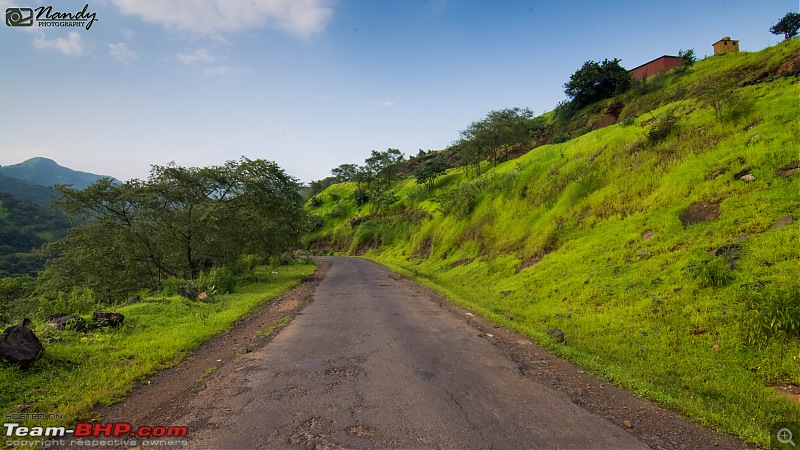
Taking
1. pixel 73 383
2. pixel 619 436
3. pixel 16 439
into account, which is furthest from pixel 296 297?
pixel 619 436

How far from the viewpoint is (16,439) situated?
14.8ft

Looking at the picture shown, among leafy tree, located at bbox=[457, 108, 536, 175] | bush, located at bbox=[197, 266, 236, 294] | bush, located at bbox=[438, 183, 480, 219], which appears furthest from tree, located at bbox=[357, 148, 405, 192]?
bush, located at bbox=[197, 266, 236, 294]

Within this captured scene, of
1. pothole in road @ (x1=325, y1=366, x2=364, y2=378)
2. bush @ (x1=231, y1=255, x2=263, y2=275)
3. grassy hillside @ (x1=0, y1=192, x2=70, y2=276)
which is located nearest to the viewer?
pothole in road @ (x1=325, y1=366, x2=364, y2=378)

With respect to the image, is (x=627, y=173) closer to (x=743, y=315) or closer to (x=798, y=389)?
(x=743, y=315)

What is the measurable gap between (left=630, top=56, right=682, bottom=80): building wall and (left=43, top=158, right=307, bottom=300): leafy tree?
4932 centimetres

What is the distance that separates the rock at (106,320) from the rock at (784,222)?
16.9 m

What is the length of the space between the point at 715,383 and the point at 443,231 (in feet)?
85.4

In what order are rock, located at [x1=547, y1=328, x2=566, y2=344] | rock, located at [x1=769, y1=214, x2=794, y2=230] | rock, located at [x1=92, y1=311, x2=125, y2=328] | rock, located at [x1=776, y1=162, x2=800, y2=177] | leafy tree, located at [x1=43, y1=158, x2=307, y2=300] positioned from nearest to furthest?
rock, located at [x1=769, y1=214, x2=794, y2=230] < rock, located at [x1=92, y1=311, x2=125, y2=328] < rock, located at [x1=547, y1=328, x2=566, y2=344] < rock, located at [x1=776, y1=162, x2=800, y2=177] < leafy tree, located at [x1=43, y1=158, x2=307, y2=300]

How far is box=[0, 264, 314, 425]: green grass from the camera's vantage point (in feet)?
17.9

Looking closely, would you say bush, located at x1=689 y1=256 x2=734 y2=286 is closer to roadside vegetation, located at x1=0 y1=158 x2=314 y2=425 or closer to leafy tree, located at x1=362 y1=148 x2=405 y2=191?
roadside vegetation, located at x1=0 y1=158 x2=314 y2=425

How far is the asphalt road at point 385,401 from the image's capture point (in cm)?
440

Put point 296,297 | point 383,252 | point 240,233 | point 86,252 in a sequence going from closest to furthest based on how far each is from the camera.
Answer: point 296,297
point 86,252
point 240,233
point 383,252

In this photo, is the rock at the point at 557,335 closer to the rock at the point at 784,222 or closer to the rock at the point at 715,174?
the rock at the point at 784,222

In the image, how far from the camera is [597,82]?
45.8m
